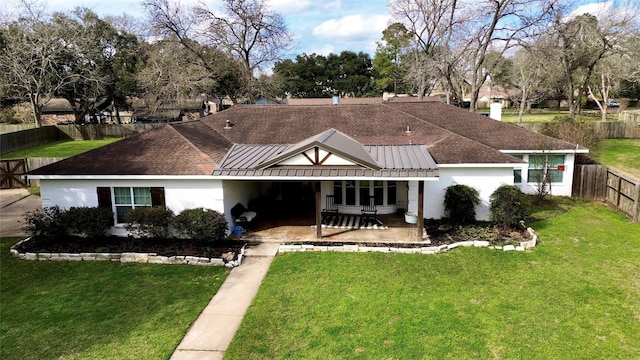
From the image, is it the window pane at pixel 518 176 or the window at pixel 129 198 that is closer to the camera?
the window at pixel 129 198

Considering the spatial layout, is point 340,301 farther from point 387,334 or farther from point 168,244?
point 168,244

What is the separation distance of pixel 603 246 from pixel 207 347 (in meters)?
12.9

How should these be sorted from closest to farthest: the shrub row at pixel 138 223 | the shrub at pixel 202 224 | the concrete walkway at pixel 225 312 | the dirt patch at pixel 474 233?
the concrete walkway at pixel 225 312, the shrub at pixel 202 224, the shrub row at pixel 138 223, the dirt patch at pixel 474 233

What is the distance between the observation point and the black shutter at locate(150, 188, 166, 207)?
15.1 meters

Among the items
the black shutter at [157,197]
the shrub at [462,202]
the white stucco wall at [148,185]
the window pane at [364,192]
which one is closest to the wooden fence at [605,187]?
the shrub at [462,202]

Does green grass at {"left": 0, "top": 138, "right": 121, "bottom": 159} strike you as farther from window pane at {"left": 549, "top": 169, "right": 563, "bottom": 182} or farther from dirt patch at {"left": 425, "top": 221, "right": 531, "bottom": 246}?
window pane at {"left": 549, "top": 169, "right": 563, "bottom": 182}

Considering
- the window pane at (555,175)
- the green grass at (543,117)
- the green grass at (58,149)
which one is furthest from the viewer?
the green grass at (543,117)

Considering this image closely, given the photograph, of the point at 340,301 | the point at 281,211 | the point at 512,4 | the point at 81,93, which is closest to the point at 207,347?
the point at 340,301

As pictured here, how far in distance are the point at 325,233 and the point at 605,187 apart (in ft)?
44.6

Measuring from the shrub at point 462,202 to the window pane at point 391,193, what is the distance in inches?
84.7

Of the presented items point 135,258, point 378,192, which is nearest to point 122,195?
point 135,258

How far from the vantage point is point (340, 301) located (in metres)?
10.6

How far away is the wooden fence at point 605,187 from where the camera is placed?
17234 mm

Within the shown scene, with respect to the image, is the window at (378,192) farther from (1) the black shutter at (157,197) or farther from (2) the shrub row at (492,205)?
(1) the black shutter at (157,197)
